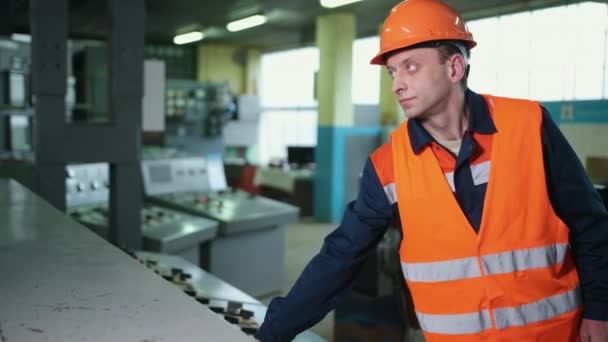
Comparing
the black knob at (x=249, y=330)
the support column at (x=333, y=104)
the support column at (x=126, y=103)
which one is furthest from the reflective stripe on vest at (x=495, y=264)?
the support column at (x=333, y=104)

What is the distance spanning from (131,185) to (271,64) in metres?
9.18

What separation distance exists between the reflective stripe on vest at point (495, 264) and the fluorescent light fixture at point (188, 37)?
9015 millimetres

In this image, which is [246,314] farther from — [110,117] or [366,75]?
[366,75]

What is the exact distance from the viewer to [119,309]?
1.03m

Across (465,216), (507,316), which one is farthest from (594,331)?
(465,216)

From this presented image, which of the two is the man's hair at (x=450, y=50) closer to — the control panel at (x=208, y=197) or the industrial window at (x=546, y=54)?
the control panel at (x=208, y=197)

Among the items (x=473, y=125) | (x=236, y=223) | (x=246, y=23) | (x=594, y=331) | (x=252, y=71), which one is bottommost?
(x=236, y=223)

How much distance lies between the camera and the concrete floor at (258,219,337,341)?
16.5 ft

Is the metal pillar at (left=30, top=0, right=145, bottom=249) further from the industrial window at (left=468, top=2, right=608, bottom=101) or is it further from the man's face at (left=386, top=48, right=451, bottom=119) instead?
the industrial window at (left=468, top=2, right=608, bottom=101)

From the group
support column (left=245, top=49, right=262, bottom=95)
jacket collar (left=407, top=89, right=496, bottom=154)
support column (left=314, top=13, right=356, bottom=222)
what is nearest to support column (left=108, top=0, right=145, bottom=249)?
jacket collar (left=407, top=89, right=496, bottom=154)

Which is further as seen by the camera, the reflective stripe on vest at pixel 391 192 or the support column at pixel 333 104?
the support column at pixel 333 104

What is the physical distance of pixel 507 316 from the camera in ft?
4.27

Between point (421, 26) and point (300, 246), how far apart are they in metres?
5.22

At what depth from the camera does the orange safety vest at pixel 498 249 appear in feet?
4.27
